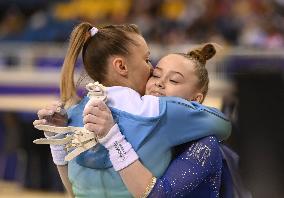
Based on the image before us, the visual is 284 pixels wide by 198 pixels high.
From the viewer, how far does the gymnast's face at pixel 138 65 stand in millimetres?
2084

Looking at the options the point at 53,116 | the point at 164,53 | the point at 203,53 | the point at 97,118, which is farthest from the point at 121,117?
the point at 164,53

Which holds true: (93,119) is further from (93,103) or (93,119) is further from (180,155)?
(180,155)

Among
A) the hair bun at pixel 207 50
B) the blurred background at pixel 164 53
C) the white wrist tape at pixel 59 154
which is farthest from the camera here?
the blurred background at pixel 164 53

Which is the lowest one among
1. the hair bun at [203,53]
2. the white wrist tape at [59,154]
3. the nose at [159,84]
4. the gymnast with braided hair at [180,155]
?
the white wrist tape at [59,154]

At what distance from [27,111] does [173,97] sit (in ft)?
14.2

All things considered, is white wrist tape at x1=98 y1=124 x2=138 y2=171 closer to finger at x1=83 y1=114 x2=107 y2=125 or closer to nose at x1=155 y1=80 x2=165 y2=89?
finger at x1=83 y1=114 x2=107 y2=125

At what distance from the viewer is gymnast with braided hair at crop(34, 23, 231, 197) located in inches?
75.4

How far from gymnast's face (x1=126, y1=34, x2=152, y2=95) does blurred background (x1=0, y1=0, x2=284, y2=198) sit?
709mm

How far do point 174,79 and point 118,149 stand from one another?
1.08 ft

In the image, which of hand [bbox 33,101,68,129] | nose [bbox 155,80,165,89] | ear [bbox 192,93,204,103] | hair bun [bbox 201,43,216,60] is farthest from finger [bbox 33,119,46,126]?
hair bun [bbox 201,43,216,60]

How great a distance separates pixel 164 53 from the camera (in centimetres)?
681

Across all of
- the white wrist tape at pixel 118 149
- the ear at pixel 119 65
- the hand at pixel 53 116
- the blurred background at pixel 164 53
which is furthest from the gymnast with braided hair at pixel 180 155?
the blurred background at pixel 164 53

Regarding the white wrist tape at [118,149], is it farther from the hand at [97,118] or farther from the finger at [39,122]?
the finger at [39,122]

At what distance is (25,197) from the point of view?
5.96 meters
